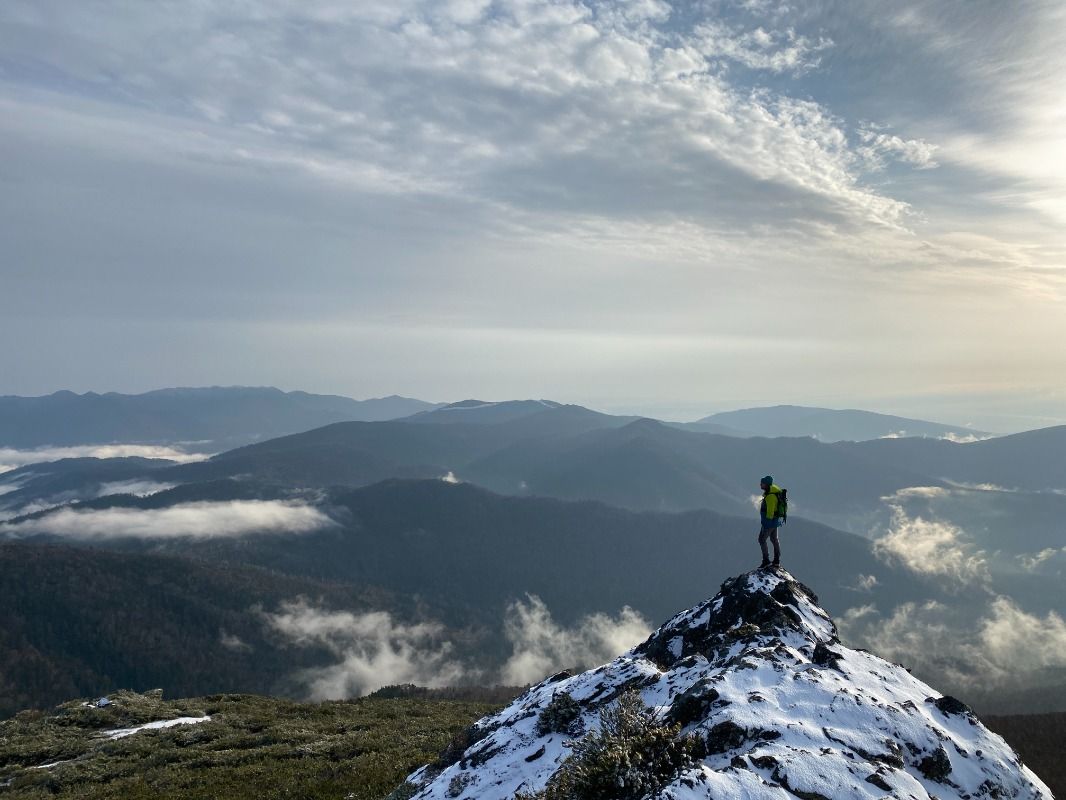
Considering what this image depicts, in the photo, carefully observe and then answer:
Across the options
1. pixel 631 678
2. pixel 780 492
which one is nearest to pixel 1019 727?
pixel 780 492

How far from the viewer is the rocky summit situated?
12805mm

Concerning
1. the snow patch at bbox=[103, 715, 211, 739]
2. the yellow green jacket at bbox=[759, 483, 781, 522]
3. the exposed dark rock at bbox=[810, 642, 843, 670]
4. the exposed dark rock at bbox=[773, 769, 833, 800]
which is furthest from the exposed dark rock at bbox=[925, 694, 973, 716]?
the snow patch at bbox=[103, 715, 211, 739]

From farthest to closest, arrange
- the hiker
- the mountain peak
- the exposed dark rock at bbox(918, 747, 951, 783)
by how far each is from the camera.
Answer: the hiker → the mountain peak → the exposed dark rock at bbox(918, 747, 951, 783)

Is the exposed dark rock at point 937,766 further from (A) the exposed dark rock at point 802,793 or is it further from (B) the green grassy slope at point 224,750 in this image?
(B) the green grassy slope at point 224,750

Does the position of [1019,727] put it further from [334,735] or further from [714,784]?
[714,784]

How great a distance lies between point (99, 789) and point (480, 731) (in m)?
25.5

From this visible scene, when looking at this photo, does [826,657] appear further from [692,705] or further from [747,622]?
[747,622]

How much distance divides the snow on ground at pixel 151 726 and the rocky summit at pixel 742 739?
38263 mm

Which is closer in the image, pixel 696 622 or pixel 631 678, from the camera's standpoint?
pixel 631 678

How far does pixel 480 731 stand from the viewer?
24.4 metres

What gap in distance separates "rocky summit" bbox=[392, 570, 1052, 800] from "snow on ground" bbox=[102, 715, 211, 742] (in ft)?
126

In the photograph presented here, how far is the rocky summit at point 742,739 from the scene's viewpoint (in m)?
12.8

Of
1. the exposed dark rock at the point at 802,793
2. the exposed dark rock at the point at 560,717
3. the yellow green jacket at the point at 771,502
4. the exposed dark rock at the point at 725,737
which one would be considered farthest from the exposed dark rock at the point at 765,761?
the yellow green jacket at the point at 771,502

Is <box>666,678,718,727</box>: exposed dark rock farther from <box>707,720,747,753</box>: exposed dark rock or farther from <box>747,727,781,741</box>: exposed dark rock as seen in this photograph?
<box>747,727,781,741</box>: exposed dark rock
